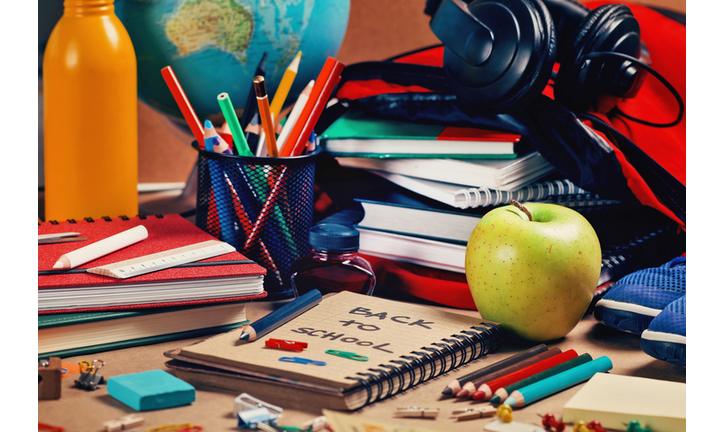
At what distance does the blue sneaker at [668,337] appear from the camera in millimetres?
485

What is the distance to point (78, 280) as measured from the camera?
1.65 feet

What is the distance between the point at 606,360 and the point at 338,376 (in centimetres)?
21

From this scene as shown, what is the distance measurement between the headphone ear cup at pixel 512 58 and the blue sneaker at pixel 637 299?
0.19 m

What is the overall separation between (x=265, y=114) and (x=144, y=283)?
0.73ft

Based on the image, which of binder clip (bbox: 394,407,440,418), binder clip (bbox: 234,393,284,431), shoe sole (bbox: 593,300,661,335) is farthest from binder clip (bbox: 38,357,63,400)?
shoe sole (bbox: 593,300,661,335)

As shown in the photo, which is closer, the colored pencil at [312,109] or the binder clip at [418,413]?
the binder clip at [418,413]

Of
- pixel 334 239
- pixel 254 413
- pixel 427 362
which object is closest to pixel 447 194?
pixel 334 239

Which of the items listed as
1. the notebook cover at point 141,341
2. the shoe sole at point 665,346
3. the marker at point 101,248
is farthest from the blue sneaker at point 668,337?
the marker at point 101,248

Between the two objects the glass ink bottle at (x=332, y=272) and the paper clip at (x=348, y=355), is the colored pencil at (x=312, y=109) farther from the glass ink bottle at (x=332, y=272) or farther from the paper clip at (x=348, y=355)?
the paper clip at (x=348, y=355)

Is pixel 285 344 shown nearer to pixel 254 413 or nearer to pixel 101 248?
pixel 254 413

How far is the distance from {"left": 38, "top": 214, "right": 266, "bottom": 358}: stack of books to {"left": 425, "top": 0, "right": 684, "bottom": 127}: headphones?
28cm

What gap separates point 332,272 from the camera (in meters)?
0.65

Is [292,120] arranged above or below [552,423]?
above

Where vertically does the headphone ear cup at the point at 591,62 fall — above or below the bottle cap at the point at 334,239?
above
